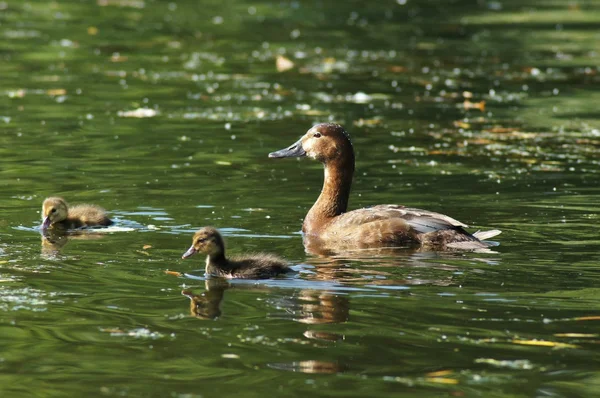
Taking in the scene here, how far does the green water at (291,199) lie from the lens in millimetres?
7211

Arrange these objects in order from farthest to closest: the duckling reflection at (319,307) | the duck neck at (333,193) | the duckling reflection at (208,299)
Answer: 1. the duck neck at (333,193)
2. the duckling reflection at (208,299)
3. the duckling reflection at (319,307)

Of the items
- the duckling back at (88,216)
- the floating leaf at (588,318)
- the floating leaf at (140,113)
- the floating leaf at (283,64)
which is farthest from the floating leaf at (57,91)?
the floating leaf at (588,318)

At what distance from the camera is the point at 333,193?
11945mm

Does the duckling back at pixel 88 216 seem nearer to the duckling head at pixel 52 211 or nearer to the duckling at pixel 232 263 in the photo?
the duckling head at pixel 52 211

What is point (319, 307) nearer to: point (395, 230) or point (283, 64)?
point (395, 230)

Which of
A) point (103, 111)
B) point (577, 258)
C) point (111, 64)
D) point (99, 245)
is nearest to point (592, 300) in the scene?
point (577, 258)

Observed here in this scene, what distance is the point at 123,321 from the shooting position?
8.05 m

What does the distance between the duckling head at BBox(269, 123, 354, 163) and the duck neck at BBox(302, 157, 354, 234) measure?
0.07 meters

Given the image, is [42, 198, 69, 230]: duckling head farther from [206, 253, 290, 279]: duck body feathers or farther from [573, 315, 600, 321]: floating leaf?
[573, 315, 600, 321]: floating leaf

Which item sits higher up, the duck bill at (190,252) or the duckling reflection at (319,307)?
the duck bill at (190,252)

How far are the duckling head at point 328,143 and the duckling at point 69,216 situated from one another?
7.06ft

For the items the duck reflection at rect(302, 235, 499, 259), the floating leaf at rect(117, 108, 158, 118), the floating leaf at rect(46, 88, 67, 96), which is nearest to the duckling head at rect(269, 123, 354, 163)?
the duck reflection at rect(302, 235, 499, 259)

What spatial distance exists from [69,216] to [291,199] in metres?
2.43

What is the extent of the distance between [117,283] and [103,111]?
9.42 metres
